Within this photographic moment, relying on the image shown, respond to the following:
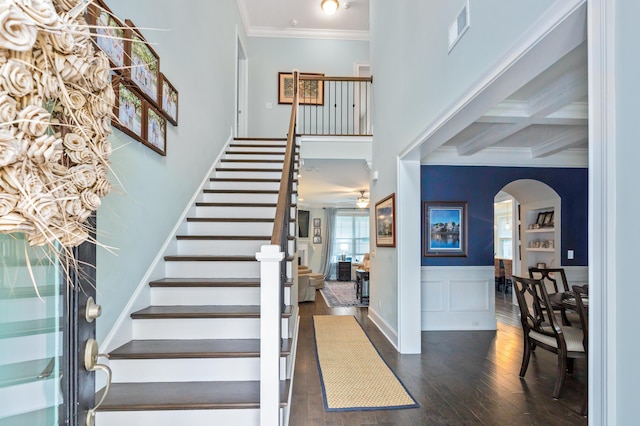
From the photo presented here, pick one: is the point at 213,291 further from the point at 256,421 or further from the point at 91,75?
the point at 91,75

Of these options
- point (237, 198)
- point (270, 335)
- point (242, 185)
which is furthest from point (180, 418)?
point (242, 185)

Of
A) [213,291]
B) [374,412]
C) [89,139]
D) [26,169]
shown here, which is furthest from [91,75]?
[374,412]

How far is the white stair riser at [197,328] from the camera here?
2.57 meters

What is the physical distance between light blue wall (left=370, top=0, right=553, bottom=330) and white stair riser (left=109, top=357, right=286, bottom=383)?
7.81 ft

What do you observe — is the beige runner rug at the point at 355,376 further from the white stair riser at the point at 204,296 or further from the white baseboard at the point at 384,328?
the white stair riser at the point at 204,296

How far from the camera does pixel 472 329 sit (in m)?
5.29

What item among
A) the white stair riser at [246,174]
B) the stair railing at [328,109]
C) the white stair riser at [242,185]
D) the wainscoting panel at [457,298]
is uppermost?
the stair railing at [328,109]

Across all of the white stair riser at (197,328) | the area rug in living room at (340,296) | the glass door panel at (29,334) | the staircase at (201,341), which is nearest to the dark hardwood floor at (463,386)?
the staircase at (201,341)

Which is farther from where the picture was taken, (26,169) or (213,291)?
(213,291)

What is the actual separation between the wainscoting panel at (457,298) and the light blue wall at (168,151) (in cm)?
366

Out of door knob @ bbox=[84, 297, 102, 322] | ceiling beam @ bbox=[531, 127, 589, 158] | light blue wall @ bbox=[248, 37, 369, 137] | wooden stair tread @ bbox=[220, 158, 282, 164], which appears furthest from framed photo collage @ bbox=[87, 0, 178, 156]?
light blue wall @ bbox=[248, 37, 369, 137]

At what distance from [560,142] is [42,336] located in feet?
17.6

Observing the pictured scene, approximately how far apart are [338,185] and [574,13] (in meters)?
7.30

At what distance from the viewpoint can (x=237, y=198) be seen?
4.38 meters
